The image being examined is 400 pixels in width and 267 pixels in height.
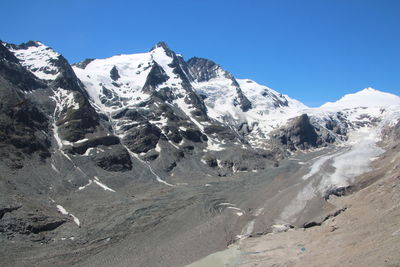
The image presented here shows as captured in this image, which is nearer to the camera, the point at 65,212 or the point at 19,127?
the point at 65,212

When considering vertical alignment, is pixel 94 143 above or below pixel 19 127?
below

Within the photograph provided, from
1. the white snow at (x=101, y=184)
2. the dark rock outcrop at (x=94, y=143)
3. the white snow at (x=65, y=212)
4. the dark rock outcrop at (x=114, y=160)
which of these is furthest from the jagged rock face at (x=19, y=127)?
the white snow at (x=65, y=212)

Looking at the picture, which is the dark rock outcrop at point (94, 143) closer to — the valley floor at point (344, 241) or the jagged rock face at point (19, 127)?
the jagged rock face at point (19, 127)

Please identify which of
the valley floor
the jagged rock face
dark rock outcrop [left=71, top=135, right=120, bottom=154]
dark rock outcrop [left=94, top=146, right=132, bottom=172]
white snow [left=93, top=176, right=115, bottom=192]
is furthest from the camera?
dark rock outcrop [left=71, top=135, right=120, bottom=154]

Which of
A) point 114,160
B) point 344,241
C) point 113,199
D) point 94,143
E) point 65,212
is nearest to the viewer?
point 344,241

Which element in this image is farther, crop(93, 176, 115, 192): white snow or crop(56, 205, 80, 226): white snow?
crop(93, 176, 115, 192): white snow

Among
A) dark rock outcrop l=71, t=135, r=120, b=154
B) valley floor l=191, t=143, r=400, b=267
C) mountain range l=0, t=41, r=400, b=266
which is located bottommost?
valley floor l=191, t=143, r=400, b=267

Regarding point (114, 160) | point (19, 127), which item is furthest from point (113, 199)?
point (19, 127)

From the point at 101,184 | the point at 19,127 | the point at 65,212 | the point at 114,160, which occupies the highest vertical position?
the point at 19,127

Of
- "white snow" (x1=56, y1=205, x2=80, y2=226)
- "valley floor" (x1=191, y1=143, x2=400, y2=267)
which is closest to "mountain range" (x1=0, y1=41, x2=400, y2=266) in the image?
"white snow" (x1=56, y1=205, x2=80, y2=226)

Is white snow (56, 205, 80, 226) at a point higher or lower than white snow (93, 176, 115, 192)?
lower

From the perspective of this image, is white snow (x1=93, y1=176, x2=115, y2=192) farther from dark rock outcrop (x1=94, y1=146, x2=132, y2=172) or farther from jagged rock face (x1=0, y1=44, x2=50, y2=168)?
jagged rock face (x1=0, y1=44, x2=50, y2=168)

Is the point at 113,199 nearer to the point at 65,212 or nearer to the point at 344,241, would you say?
the point at 65,212

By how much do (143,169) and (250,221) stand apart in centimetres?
8634
